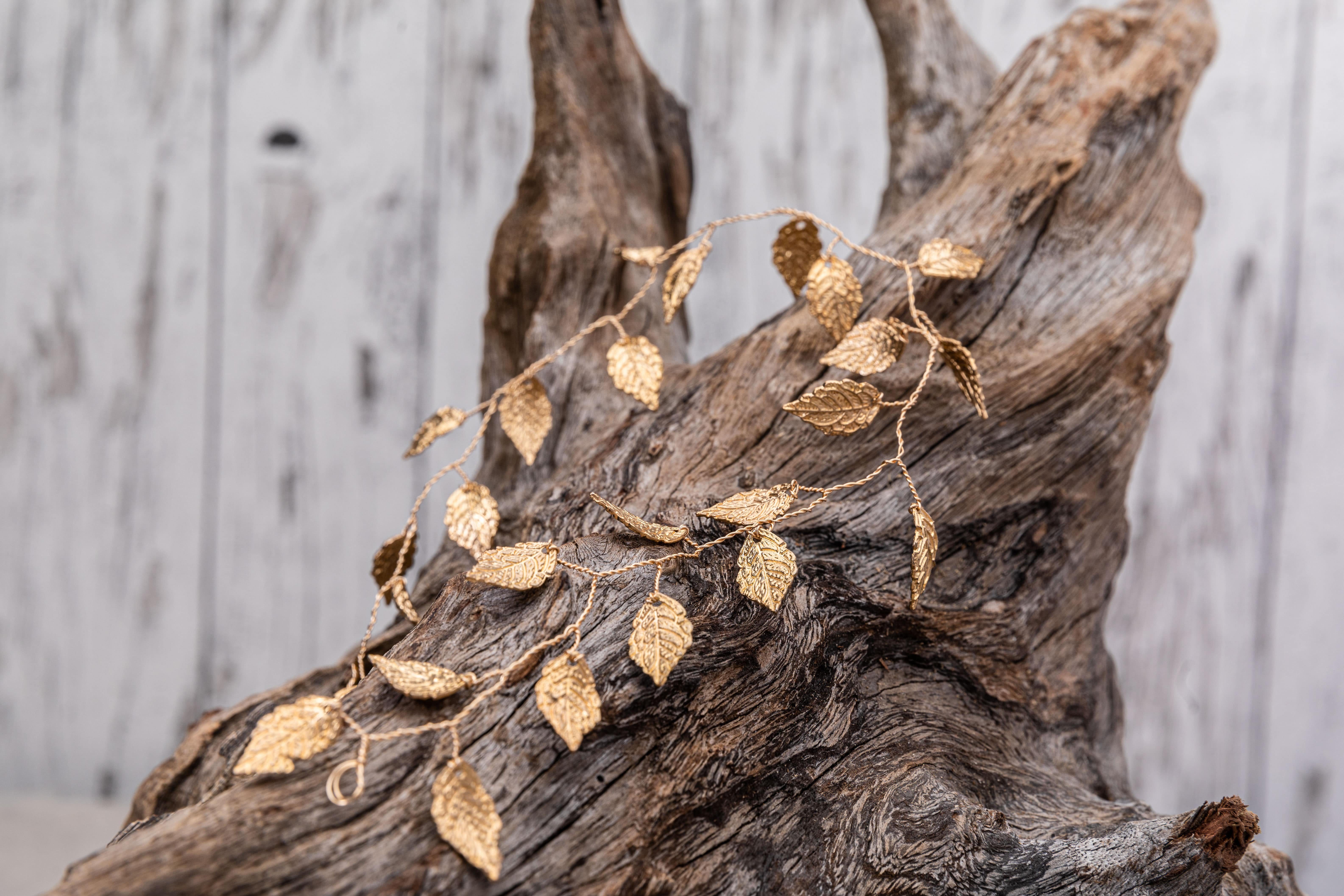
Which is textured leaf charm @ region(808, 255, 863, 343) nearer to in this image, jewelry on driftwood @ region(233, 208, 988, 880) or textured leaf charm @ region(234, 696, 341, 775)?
jewelry on driftwood @ region(233, 208, 988, 880)

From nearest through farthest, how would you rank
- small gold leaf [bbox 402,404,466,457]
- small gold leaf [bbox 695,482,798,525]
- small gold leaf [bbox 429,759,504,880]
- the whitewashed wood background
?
small gold leaf [bbox 429,759,504,880] < small gold leaf [bbox 695,482,798,525] < small gold leaf [bbox 402,404,466,457] < the whitewashed wood background

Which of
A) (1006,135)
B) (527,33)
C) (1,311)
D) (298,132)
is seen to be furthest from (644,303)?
(1,311)

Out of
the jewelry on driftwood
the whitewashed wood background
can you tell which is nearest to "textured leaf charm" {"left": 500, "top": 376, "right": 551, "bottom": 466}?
the jewelry on driftwood

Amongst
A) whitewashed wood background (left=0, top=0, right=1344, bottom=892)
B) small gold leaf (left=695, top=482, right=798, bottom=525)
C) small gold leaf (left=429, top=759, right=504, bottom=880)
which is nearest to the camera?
small gold leaf (left=429, top=759, right=504, bottom=880)

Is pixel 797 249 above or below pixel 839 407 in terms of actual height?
above

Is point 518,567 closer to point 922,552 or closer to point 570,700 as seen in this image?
point 570,700

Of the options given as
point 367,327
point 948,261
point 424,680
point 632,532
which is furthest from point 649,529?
point 367,327
